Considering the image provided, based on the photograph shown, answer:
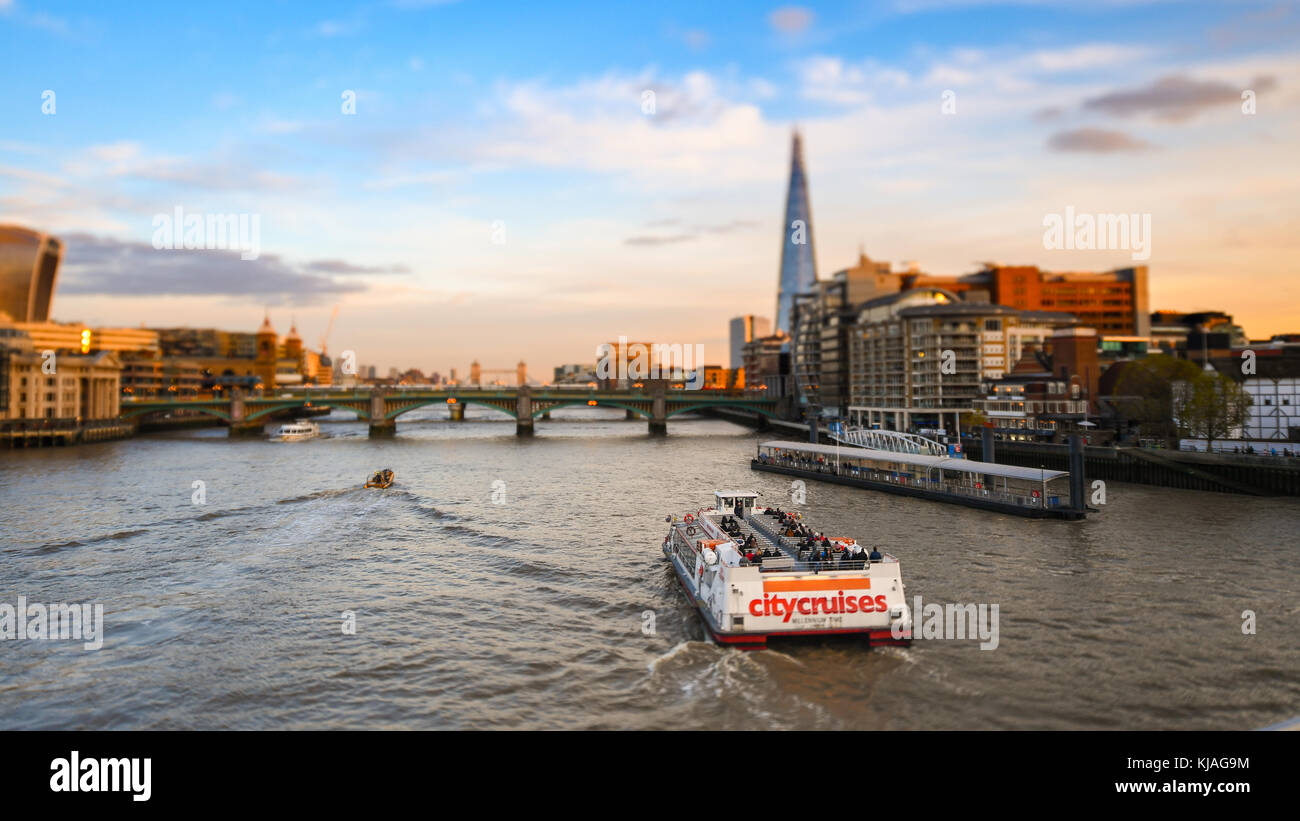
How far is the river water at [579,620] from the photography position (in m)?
22.4

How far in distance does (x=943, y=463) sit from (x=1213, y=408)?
2778cm

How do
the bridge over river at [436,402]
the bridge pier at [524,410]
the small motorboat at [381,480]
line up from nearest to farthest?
1. the small motorboat at [381,480]
2. the bridge over river at [436,402]
3. the bridge pier at [524,410]

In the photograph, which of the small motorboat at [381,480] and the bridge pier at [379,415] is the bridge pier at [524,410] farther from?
the small motorboat at [381,480]

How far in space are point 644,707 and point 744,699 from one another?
2.81m

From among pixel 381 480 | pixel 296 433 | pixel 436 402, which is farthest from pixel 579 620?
pixel 296 433

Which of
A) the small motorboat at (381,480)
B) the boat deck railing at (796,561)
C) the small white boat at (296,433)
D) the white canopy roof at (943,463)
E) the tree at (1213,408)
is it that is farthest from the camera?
the small white boat at (296,433)

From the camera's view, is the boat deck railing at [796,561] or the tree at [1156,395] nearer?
the boat deck railing at [796,561]

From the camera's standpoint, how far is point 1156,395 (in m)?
85.6

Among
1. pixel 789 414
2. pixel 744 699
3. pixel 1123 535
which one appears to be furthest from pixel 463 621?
pixel 789 414

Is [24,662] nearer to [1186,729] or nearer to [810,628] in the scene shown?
[810,628]

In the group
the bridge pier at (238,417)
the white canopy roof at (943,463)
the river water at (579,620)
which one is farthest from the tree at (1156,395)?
the bridge pier at (238,417)

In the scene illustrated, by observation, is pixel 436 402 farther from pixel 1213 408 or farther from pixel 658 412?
pixel 1213 408

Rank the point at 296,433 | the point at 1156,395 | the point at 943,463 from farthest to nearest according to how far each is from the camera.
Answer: the point at 296,433 < the point at 1156,395 < the point at 943,463
